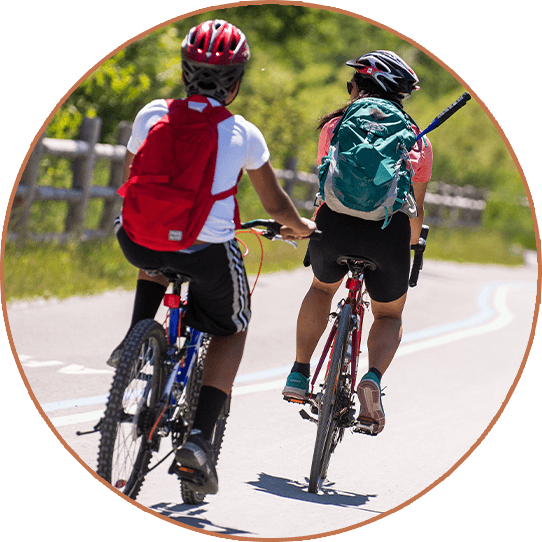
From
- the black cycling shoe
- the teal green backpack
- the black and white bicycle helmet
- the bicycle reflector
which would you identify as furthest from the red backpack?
the black and white bicycle helmet

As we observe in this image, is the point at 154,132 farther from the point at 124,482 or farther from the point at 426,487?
Answer: the point at 426,487

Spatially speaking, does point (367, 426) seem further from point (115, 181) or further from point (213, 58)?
point (115, 181)

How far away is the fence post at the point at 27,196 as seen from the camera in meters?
8.52

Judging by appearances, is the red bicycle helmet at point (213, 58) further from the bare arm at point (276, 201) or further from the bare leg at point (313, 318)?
the bare leg at point (313, 318)

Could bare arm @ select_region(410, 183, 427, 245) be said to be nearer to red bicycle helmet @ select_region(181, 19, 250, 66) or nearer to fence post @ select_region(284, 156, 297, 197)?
red bicycle helmet @ select_region(181, 19, 250, 66)

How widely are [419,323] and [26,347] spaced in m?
4.53

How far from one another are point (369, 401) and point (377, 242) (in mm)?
821

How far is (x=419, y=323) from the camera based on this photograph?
29.9ft

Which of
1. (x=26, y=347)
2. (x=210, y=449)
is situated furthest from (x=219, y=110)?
(x=26, y=347)

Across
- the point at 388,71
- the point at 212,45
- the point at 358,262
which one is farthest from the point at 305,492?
the point at 212,45

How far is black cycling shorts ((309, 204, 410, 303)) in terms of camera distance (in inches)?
162

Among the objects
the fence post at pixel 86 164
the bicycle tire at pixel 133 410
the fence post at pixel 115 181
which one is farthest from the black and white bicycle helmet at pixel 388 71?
the fence post at pixel 115 181

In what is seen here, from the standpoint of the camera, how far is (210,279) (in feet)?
10.9

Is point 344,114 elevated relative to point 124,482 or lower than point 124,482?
elevated
